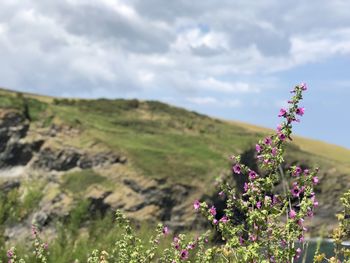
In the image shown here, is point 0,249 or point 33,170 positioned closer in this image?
point 0,249

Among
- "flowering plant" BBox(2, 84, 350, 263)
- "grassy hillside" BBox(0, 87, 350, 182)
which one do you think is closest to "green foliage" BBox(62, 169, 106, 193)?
"grassy hillside" BBox(0, 87, 350, 182)

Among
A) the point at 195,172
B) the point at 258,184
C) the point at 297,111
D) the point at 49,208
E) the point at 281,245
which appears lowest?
the point at 49,208

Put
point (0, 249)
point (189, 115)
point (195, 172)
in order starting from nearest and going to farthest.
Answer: point (0, 249) → point (195, 172) → point (189, 115)

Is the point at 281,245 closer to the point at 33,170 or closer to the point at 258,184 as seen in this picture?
the point at 258,184

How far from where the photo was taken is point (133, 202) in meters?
57.0

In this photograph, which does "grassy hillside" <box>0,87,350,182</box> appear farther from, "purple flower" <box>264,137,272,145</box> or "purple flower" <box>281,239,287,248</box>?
"purple flower" <box>281,239,287,248</box>

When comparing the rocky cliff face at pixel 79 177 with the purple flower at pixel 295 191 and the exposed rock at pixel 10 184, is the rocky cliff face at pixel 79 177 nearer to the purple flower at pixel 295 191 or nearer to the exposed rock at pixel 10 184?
the exposed rock at pixel 10 184

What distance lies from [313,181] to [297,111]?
0.81 m

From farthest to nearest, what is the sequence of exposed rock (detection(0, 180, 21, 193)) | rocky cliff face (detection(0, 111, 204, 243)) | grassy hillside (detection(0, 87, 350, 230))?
grassy hillside (detection(0, 87, 350, 230)) → exposed rock (detection(0, 180, 21, 193)) → rocky cliff face (detection(0, 111, 204, 243))

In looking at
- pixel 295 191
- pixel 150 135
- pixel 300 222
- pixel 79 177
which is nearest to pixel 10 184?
pixel 79 177

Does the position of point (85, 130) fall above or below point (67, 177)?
above

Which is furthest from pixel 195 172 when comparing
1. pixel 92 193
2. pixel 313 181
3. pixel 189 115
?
pixel 313 181

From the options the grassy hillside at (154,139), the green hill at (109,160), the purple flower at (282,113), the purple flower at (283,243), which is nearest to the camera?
the purple flower at (283,243)

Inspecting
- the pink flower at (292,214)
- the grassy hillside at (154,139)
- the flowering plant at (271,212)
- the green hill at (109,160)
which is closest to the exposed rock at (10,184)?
the green hill at (109,160)
